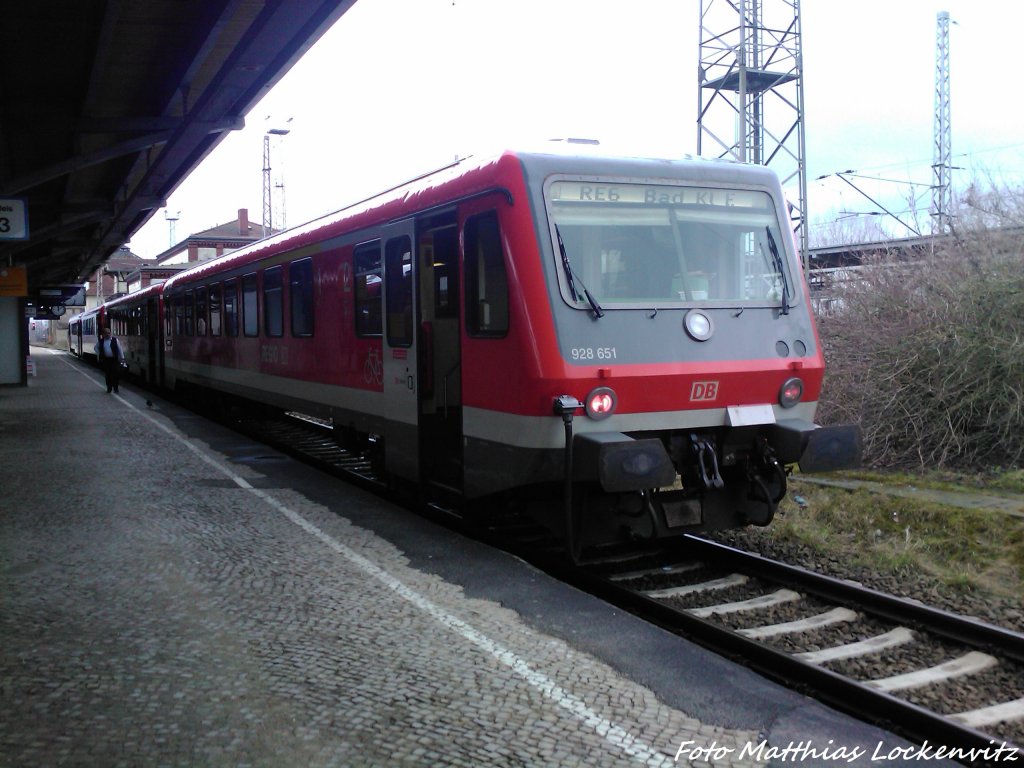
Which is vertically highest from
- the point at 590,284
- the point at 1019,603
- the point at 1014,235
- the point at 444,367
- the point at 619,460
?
the point at 1014,235

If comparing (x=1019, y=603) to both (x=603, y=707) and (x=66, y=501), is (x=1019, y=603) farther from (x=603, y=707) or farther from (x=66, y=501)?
(x=66, y=501)

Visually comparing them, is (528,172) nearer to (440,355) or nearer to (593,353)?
(593,353)

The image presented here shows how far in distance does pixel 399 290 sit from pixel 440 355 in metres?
0.83

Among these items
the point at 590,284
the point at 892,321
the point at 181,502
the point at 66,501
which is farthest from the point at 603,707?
the point at 892,321

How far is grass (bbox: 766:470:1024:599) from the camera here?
7.02m

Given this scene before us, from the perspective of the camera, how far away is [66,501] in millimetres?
9172

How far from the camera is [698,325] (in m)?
6.65

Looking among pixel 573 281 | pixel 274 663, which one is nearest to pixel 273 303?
pixel 573 281

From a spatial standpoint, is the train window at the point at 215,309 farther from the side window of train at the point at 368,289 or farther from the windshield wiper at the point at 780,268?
the windshield wiper at the point at 780,268

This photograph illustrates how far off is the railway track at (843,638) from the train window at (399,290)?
253 cm

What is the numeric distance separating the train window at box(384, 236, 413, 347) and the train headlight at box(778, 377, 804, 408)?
3.08m

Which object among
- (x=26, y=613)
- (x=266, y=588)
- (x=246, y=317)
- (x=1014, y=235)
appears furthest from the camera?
(x=246, y=317)

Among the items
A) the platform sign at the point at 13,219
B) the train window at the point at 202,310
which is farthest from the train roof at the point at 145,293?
the platform sign at the point at 13,219

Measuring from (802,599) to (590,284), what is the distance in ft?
8.29
